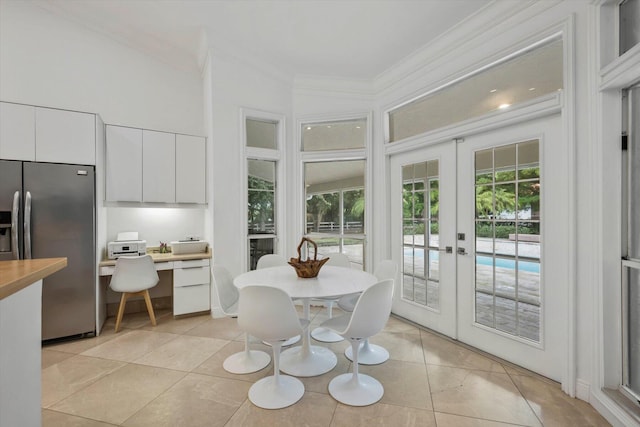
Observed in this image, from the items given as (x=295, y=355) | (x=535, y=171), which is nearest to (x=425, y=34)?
(x=535, y=171)

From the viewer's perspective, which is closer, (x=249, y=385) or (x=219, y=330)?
(x=249, y=385)

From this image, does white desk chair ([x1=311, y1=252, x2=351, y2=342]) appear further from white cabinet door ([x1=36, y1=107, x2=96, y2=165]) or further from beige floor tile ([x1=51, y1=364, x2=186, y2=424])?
white cabinet door ([x1=36, y1=107, x2=96, y2=165])

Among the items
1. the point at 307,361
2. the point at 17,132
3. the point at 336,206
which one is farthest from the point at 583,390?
the point at 17,132

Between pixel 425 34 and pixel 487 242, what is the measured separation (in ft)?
6.99

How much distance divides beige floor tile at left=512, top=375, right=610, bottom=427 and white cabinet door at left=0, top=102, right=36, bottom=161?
14.7ft

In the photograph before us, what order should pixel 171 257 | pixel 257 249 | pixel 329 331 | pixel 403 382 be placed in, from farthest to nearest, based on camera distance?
1. pixel 257 249
2. pixel 171 257
3. pixel 329 331
4. pixel 403 382

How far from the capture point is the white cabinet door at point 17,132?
106 inches

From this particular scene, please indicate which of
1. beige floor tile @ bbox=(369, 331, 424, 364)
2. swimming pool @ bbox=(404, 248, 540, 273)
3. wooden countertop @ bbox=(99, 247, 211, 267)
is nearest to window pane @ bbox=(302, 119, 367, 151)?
wooden countertop @ bbox=(99, 247, 211, 267)

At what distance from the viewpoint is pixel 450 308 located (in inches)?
120

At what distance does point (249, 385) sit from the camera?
2242 millimetres

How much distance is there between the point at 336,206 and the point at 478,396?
2.58 metres

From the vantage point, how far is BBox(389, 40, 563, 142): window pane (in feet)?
7.57

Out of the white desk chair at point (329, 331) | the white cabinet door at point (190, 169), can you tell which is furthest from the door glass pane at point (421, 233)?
the white cabinet door at point (190, 169)

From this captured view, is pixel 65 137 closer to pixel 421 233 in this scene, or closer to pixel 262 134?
pixel 262 134
